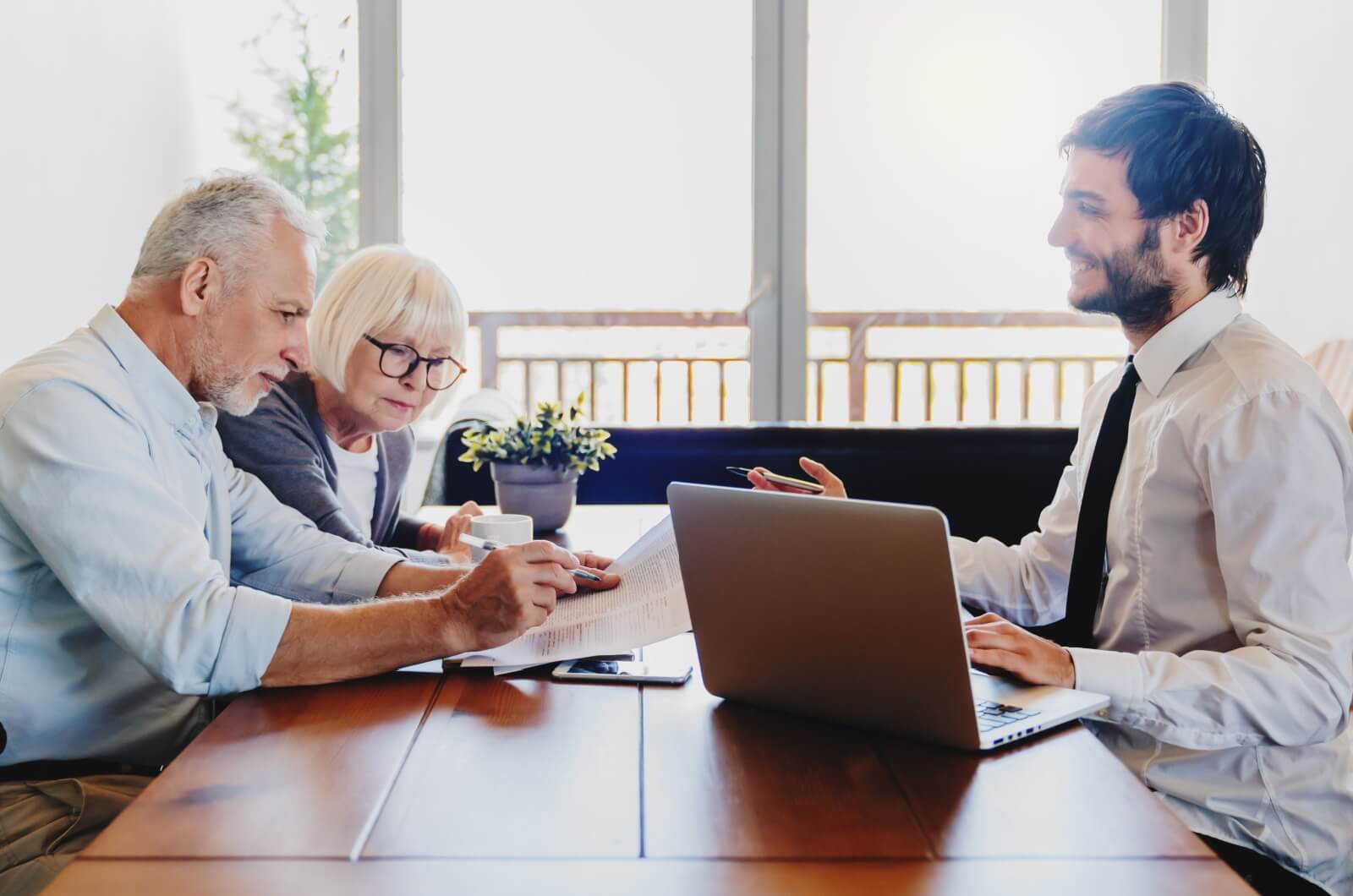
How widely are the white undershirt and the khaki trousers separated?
0.92m

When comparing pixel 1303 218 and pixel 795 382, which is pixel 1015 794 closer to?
pixel 795 382

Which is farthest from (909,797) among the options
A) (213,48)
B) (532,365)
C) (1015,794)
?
(213,48)

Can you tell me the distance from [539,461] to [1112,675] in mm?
1177

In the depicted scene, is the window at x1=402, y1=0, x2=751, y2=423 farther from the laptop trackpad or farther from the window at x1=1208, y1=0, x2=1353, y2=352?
the laptop trackpad

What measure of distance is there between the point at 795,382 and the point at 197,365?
11.1 feet

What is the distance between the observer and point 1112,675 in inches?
46.5

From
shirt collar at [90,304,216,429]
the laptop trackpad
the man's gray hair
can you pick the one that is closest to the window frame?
the man's gray hair

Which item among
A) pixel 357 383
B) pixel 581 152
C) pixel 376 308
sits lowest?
pixel 357 383

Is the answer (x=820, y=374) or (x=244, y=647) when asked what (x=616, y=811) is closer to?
(x=244, y=647)

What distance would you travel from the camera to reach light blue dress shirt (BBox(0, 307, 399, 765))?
112 centimetres

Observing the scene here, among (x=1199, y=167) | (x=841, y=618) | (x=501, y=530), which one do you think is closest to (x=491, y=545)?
(x=501, y=530)

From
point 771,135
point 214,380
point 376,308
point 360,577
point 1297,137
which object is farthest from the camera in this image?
point 771,135

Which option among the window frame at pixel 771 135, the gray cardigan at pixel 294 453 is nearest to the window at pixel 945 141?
the window frame at pixel 771 135

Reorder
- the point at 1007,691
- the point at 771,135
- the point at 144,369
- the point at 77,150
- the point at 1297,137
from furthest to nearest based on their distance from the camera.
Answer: the point at 771,135 → the point at 1297,137 → the point at 77,150 → the point at 144,369 → the point at 1007,691
